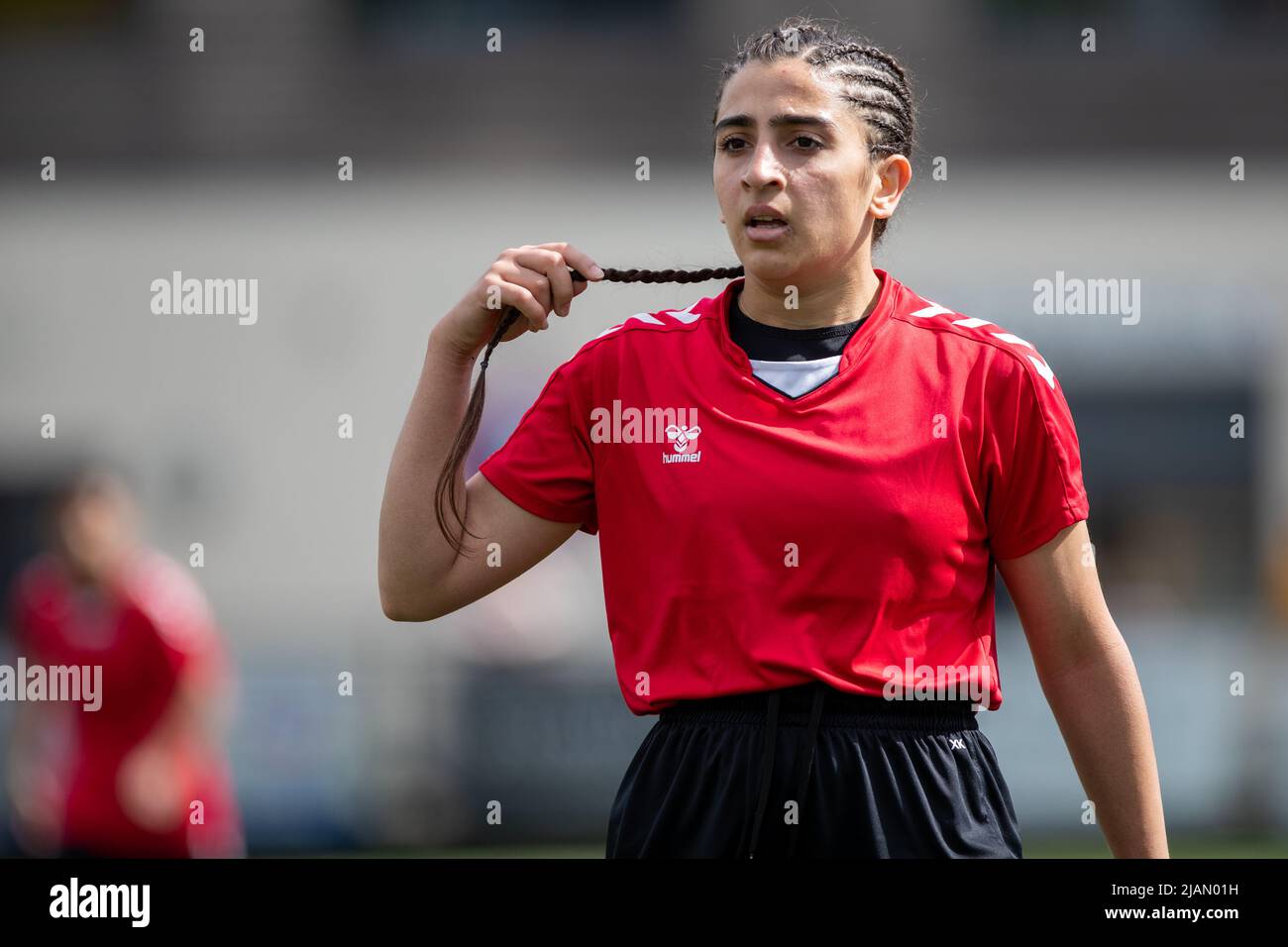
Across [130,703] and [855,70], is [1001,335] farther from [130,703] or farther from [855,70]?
[130,703]

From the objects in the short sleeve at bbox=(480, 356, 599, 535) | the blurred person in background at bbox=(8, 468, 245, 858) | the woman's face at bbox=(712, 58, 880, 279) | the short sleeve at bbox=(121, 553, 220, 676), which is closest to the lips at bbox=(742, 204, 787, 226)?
the woman's face at bbox=(712, 58, 880, 279)

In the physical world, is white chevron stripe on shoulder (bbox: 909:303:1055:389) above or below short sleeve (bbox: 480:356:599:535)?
above

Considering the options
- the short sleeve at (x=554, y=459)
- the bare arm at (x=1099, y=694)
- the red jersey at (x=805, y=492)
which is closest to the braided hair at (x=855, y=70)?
the red jersey at (x=805, y=492)

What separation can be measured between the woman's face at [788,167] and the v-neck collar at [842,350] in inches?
4.1

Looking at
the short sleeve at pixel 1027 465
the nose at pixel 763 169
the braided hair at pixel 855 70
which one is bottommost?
the short sleeve at pixel 1027 465

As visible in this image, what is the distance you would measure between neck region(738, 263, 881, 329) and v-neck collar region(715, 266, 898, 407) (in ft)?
0.10

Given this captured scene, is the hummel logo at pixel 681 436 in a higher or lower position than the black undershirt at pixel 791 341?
lower

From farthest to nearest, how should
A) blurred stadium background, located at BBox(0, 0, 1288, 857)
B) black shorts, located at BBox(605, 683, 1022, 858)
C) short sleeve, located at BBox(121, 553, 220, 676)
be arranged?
blurred stadium background, located at BBox(0, 0, 1288, 857) → short sleeve, located at BBox(121, 553, 220, 676) → black shorts, located at BBox(605, 683, 1022, 858)

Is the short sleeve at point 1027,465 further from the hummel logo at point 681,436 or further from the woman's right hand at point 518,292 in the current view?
the woman's right hand at point 518,292

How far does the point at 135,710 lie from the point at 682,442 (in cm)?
449

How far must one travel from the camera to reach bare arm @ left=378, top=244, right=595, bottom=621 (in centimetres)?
233

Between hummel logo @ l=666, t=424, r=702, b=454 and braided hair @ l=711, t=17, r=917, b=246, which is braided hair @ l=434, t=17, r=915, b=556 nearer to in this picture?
braided hair @ l=711, t=17, r=917, b=246

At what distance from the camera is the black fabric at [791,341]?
91.2 inches
